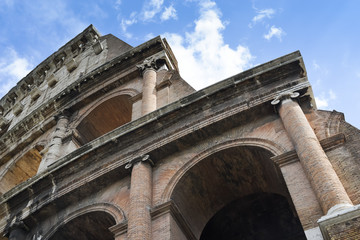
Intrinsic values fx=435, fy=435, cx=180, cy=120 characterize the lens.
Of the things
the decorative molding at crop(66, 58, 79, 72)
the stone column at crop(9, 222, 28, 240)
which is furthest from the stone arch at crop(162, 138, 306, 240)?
the decorative molding at crop(66, 58, 79, 72)

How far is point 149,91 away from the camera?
13727 millimetres

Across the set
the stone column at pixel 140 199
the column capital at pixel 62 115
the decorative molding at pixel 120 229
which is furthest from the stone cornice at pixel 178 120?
the column capital at pixel 62 115

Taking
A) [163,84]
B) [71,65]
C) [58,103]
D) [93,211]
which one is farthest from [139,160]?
[71,65]

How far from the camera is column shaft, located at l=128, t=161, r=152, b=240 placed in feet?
26.8

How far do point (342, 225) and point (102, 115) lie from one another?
12.1 metres

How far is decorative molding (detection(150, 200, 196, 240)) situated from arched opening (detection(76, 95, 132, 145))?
7.97m

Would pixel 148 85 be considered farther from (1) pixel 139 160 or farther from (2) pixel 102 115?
(1) pixel 139 160

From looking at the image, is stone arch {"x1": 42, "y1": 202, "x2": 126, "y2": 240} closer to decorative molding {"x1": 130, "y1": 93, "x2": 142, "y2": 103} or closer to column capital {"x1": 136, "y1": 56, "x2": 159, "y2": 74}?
decorative molding {"x1": 130, "y1": 93, "x2": 142, "y2": 103}

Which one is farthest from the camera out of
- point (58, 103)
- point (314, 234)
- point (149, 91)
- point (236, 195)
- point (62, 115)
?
point (58, 103)

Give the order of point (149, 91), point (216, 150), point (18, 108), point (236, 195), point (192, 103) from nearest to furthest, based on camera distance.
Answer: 1. point (216, 150)
2. point (236, 195)
3. point (192, 103)
4. point (149, 91)
5. point (18, 108)

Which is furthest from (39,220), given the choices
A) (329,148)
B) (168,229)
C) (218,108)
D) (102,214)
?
(329,148)

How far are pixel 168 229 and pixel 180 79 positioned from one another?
254 inches

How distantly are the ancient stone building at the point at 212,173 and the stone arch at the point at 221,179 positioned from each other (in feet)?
0.08

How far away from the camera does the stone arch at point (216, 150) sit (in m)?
8.81
